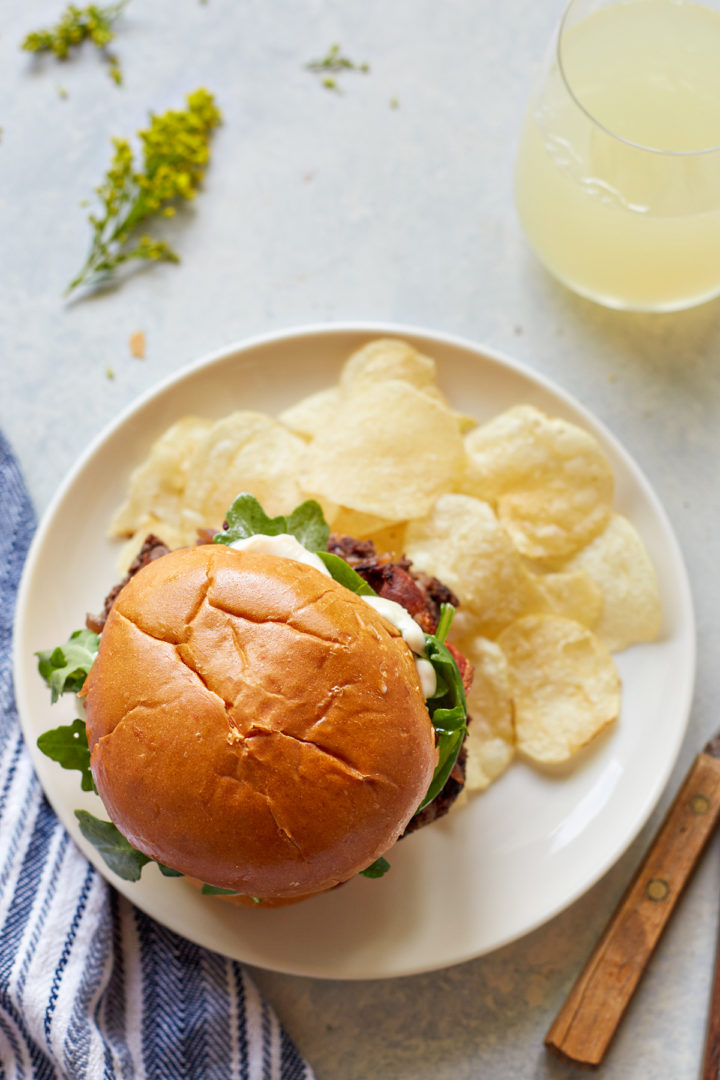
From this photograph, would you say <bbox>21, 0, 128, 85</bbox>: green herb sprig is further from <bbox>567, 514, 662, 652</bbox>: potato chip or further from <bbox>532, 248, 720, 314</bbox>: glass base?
<bbox>567, 514, 662, 652</bbox>: potato chip

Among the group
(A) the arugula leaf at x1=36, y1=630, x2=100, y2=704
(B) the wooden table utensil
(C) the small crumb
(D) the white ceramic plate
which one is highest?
(C) the small crumb

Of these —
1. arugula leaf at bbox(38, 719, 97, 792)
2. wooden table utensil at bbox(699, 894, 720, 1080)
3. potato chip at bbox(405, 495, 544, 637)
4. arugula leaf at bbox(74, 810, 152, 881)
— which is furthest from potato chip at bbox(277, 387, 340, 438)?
wooden table utensil at bbox(699, 894, 720, 1080)

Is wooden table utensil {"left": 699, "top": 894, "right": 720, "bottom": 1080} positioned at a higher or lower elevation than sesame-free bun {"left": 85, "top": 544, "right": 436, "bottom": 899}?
lower

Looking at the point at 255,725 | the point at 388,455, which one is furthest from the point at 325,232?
the point at 255,725

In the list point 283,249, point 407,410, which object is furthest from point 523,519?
point 283,249

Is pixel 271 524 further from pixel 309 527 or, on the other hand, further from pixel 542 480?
pixel 542 480

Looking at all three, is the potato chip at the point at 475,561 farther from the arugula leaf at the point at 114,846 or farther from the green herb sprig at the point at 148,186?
the green herb sprig at the point at 148,186
